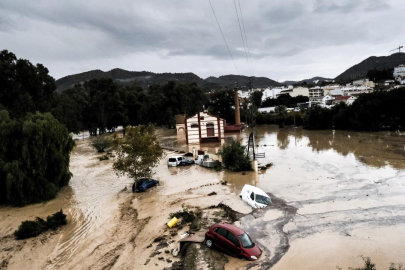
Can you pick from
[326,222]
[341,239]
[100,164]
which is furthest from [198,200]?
[100,164]

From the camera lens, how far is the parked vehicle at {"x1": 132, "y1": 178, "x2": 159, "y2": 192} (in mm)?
24641

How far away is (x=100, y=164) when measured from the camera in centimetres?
3891

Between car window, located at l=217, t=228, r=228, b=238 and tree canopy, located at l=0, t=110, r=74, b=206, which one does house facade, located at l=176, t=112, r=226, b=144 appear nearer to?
tree canopy, located at l=0, t=110, r=74, b=206

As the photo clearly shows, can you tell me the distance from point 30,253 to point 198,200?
35.3 ft

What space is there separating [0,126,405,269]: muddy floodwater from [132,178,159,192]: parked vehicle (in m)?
0.76

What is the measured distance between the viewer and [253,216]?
1678 centimetres

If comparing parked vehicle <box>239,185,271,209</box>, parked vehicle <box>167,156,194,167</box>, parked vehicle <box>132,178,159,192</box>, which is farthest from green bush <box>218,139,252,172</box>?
parked vehicle <box>239,185,271,209</box>

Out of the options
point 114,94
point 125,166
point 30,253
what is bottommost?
point 30,253

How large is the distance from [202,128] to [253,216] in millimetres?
40287

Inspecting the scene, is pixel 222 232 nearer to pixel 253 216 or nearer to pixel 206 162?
pixel 253 216

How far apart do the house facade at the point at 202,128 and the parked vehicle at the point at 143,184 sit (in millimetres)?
30456

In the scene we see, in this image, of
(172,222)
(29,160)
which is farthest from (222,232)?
(29,160)

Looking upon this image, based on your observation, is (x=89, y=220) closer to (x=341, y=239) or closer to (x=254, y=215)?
(x=254, y=215)

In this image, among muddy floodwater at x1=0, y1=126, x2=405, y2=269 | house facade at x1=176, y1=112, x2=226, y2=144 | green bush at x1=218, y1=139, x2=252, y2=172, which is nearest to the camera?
muddy floodwater at x1=0, y1=126, x2=405, y2=269
